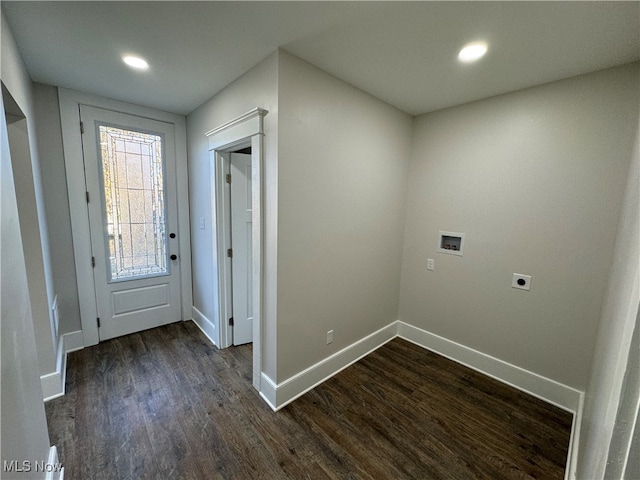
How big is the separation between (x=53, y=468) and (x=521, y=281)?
3339mm

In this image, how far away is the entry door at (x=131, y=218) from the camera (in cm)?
264

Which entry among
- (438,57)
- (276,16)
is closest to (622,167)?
(438,57)

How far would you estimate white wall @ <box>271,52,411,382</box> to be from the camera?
1.85 m

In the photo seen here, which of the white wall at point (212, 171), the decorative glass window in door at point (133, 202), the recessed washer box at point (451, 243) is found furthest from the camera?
the decorative glass window in door at point (133, 202)

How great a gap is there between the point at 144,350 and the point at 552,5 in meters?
3.97

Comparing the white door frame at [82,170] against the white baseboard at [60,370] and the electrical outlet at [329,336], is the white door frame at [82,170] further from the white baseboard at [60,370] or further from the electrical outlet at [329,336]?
the electrical outlet at [329,336]

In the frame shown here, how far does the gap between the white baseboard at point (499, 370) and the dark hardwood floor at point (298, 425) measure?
97 millimetres

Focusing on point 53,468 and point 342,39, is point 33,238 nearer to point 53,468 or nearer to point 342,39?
point 53,468

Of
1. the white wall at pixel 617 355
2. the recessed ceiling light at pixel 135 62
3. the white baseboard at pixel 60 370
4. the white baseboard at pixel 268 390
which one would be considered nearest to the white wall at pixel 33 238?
the white baseboard at pixel 60 370

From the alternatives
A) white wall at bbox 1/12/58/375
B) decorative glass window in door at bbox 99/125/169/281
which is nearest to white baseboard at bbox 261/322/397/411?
white wall at bbox 1/12/58/375

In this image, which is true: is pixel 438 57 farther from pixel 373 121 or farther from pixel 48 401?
pixel 48 401

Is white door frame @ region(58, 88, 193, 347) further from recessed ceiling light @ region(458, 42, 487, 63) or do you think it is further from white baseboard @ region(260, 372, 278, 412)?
recessed ceiling light @ region(458, 42, 487, 63)

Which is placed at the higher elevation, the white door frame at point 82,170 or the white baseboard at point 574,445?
the white door frame at point 82,170

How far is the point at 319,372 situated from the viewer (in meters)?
2.27
